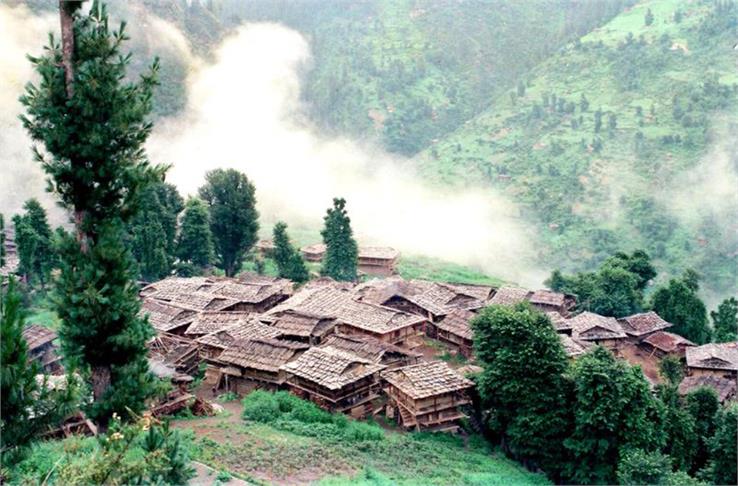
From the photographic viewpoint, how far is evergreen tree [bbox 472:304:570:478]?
24.5 m

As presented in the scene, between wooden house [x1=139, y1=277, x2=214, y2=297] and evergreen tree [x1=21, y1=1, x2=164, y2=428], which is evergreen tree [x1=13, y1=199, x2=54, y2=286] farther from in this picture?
evergreen tree [x1=21, y1=1, x2=164, y2=428]

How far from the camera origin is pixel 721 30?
348ft

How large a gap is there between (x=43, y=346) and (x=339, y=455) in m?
18.0

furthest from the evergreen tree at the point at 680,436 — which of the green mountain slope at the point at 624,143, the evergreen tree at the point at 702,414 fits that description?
the green mountain slope at the point at 624,143

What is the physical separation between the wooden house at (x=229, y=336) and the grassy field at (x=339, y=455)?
4.45m

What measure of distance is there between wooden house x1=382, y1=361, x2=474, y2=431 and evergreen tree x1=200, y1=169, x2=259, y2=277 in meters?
31.6

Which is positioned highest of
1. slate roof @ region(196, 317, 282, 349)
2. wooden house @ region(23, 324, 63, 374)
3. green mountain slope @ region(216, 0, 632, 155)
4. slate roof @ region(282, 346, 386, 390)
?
green mountain slope @ region(216, 0, 632, 155)

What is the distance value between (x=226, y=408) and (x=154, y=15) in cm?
9899

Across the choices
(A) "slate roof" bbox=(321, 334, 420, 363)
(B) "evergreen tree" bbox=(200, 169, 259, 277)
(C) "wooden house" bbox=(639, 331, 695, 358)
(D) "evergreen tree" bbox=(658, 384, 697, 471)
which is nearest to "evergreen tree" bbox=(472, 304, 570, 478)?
(A) "slate roof" bbox=(321, 334, 420, 363)

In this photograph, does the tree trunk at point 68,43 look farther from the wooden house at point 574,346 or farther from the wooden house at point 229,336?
the wooden house at point 574,346

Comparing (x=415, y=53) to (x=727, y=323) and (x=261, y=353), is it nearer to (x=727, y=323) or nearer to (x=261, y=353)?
(x=727, y=323)

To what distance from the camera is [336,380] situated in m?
25.3

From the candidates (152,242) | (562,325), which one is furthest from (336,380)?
(152,242)

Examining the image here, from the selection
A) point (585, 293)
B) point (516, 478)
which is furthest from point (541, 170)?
point (516, 478)
